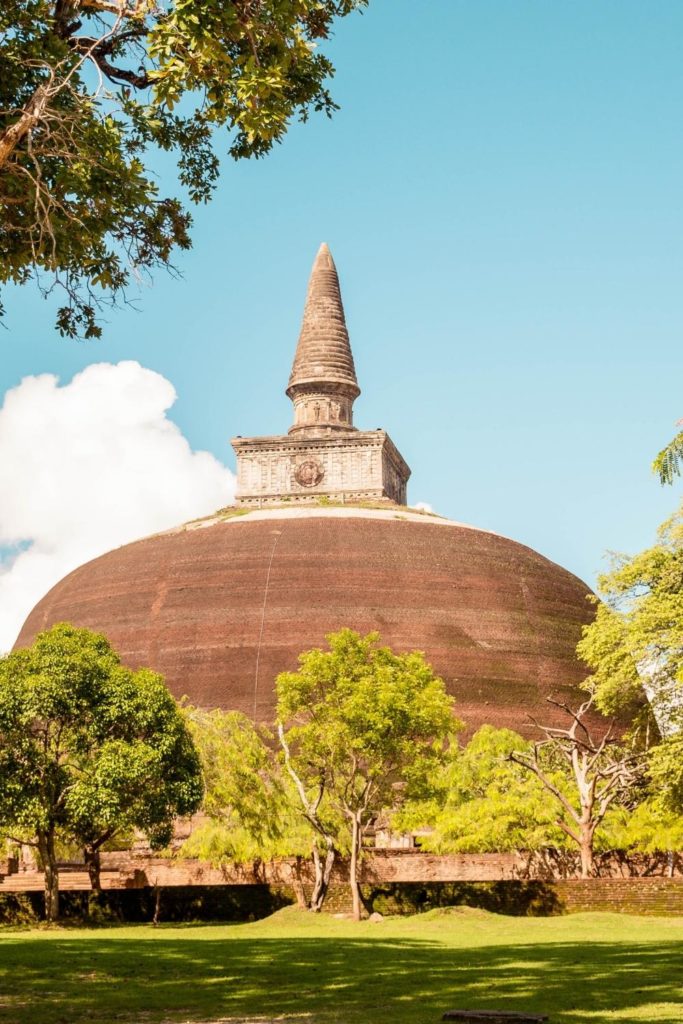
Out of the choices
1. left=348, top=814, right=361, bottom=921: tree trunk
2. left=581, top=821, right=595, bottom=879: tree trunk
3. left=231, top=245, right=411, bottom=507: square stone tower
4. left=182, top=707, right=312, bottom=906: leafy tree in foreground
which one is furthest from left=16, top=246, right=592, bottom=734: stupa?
left=348, top=814, right=361, bottom=921: tree trunk

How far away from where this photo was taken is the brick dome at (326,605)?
1745 inches

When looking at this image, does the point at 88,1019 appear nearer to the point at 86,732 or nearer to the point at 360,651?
the point at 86,732

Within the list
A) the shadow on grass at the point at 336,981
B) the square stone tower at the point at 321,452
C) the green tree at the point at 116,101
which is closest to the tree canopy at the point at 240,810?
the shadow on grass at the point at 336,981

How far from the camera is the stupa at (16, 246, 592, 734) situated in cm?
4434

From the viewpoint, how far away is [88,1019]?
362 inches

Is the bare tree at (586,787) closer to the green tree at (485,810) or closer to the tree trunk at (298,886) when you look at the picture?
the green tree at (485,810)

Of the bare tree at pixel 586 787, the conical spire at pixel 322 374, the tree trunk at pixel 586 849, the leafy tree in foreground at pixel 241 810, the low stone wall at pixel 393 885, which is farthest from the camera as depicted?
the conical spire at pixel 322 374

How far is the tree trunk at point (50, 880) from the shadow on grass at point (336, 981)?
8905 millimetres

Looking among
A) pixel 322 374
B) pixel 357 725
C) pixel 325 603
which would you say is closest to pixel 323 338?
pixel 322 374

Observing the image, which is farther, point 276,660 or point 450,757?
point 276,660

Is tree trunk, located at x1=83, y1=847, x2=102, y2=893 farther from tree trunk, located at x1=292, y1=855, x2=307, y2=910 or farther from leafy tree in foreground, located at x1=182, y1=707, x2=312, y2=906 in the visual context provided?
tree trunk, located at x1=292, y1=855, x2=307, y2=910

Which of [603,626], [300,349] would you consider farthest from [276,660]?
[300,349]

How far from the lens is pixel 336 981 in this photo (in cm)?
1183

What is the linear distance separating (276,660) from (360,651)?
14881 millimetres
